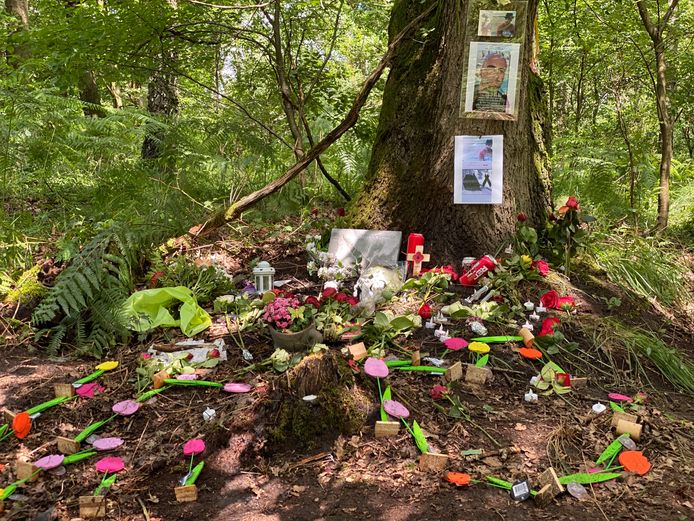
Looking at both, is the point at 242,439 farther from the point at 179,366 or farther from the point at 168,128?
the point at 168,128

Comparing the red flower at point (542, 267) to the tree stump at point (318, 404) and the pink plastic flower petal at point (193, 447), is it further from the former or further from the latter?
the pink plastic flower petal at point (193, 447)

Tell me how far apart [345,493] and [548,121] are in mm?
3122

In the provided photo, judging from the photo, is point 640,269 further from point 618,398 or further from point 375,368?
point 375,368

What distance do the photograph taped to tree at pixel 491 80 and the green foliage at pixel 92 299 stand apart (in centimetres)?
243

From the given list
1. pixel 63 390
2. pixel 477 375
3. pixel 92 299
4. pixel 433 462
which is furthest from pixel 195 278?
pixel 433 462

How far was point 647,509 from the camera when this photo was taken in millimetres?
1719

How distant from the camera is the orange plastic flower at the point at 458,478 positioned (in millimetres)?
1817

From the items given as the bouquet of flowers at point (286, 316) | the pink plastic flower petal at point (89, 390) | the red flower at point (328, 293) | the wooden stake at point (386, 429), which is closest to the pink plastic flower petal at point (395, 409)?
the wooden stake at point (386, 429)

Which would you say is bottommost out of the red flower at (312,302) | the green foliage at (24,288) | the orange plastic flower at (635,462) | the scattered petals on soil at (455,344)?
the orange plastic flower at (635,462)

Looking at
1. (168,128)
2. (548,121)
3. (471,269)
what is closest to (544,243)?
(471,269)

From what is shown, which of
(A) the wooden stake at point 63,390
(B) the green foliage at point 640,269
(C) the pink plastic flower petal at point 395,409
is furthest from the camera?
(B) the green foliage at point 640,269

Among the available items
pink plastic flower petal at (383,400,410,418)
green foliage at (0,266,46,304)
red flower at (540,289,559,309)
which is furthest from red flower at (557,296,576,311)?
green foliage at (0,266,46,304)

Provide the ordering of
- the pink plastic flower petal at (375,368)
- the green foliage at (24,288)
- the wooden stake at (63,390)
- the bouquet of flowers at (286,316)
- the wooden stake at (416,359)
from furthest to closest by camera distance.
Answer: the green foliage at (24,288) → the bouquet of flowers at (286,316) → the wooden stake at (416,359) → the wooden stake at (63,390) → the pink plastic flower petal at (375,368)

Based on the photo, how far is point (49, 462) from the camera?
196 centimetres
